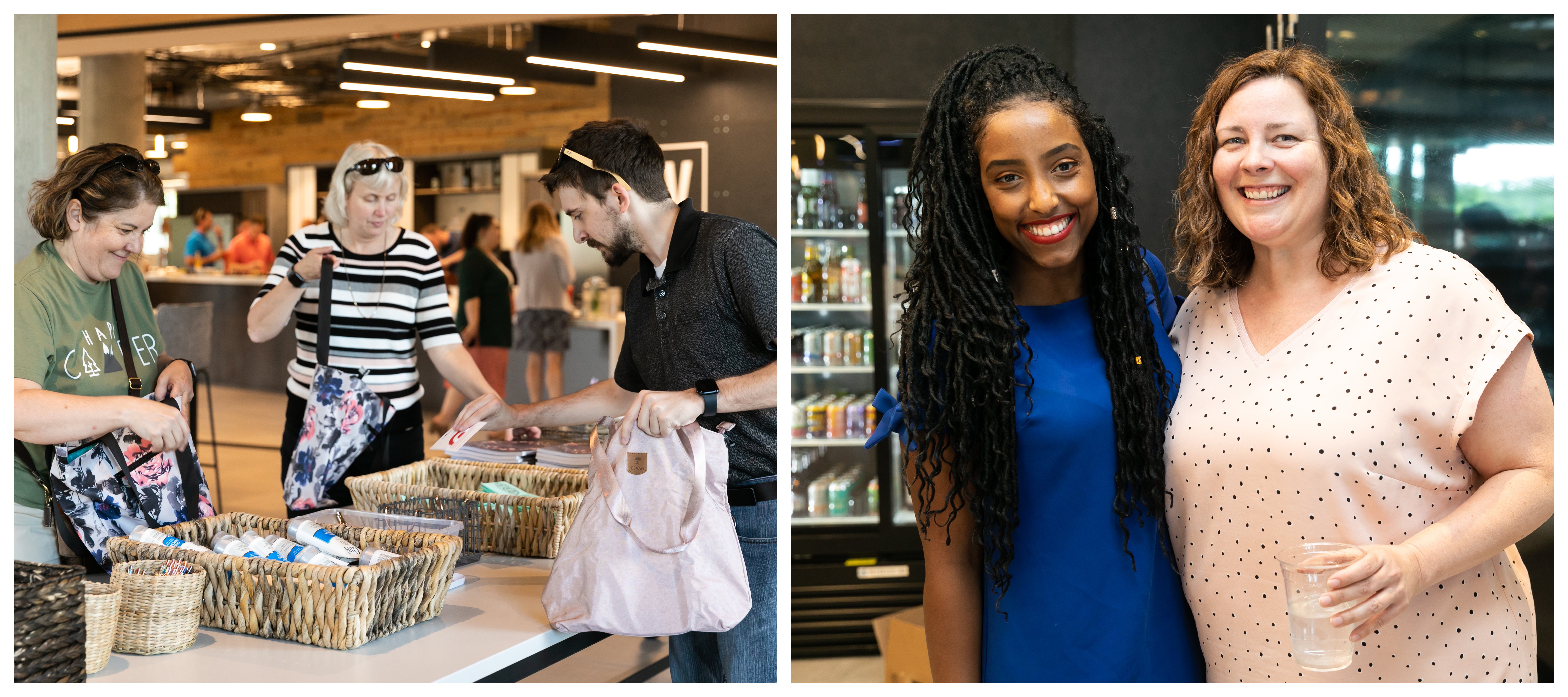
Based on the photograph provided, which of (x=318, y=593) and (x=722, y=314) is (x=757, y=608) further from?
(x=318, y=593)

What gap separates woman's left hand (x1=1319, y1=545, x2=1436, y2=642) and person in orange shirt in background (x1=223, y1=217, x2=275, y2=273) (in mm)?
10982

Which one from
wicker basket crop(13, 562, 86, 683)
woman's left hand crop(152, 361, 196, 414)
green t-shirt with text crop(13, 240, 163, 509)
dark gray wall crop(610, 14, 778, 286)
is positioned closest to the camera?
wicker basket crop(13, 562, 86, 683)

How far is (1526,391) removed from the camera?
1495mm

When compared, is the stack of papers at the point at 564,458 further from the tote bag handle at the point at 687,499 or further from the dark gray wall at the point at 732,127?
the dark gray wall at the point at 732,127

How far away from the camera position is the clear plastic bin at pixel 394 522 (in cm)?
201

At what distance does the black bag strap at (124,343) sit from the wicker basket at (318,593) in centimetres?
43

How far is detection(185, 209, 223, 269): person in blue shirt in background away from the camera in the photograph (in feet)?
39.0

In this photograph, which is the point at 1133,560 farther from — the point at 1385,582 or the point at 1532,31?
the point at 1532,31

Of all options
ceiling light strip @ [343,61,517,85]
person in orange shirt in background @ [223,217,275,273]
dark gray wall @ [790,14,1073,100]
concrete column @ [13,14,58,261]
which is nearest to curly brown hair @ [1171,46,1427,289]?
concrete column @ [13,14,58,261]

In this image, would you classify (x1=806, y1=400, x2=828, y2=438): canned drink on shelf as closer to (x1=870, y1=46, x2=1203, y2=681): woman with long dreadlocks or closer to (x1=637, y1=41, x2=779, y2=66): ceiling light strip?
(x1=637, y1=41, x2=779, y2=66): ceiling light strip

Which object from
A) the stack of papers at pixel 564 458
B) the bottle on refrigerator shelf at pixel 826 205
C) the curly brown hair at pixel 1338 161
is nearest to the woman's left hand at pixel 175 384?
the stack of papers at pixel 564 458

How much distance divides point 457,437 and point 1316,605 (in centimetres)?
154

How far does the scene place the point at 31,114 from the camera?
7.19 ft

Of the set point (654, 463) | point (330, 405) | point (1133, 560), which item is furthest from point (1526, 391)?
point (330, 405)
